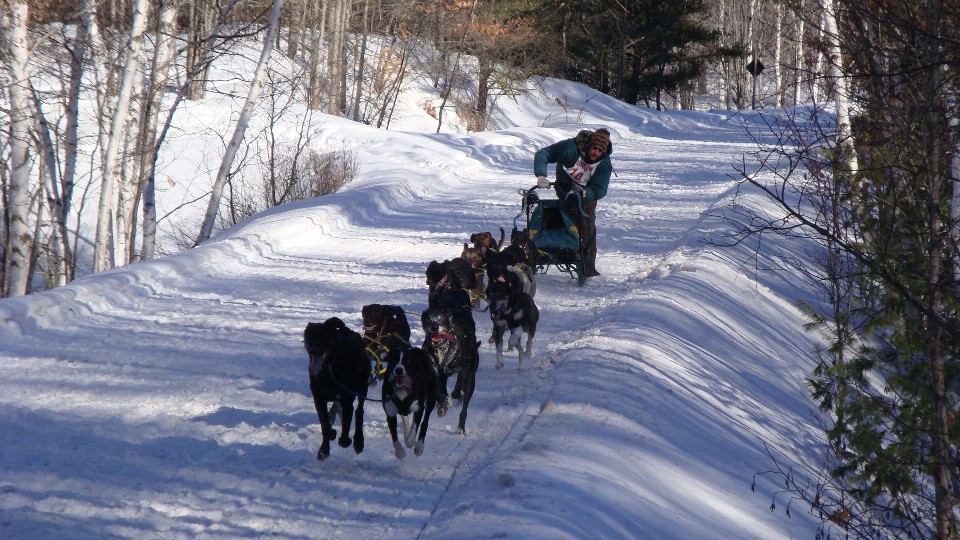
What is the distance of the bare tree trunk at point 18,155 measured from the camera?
13266mm

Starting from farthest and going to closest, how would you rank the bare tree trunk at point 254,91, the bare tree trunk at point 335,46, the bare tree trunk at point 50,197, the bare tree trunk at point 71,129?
the bare tree trunk at point 335,46 < the bare tree trunk at point 254,91 < the bare tree trunk at point 71,129 < the bare tree trunk at point 50,197

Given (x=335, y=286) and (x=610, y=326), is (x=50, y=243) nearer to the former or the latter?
(x=335, y=286)

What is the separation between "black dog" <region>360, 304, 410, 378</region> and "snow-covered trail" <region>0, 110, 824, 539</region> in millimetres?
618

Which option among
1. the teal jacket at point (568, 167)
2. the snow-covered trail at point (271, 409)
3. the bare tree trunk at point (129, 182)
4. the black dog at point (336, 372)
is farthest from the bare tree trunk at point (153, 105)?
the black dog at point (336, 372)

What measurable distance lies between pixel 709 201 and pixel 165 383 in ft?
45.9

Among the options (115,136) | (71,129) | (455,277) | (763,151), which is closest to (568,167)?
(455,277)

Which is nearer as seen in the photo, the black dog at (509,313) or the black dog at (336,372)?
the black dog at (336,372)

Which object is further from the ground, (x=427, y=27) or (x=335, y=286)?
(x=427, y=27)

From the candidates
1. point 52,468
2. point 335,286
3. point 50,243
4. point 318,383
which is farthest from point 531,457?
A: point 50,243

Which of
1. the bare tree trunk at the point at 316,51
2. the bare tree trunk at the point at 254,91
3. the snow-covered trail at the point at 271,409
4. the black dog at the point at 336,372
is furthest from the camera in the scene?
the bare tree trunk at the point at 316,51

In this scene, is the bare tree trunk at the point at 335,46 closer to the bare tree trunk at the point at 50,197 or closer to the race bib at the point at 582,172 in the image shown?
the bare tree trunk at the point at 50,197

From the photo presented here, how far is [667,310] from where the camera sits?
9383 mm

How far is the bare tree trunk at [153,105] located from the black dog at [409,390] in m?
12.5

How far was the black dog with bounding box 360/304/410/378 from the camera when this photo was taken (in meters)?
6.22
